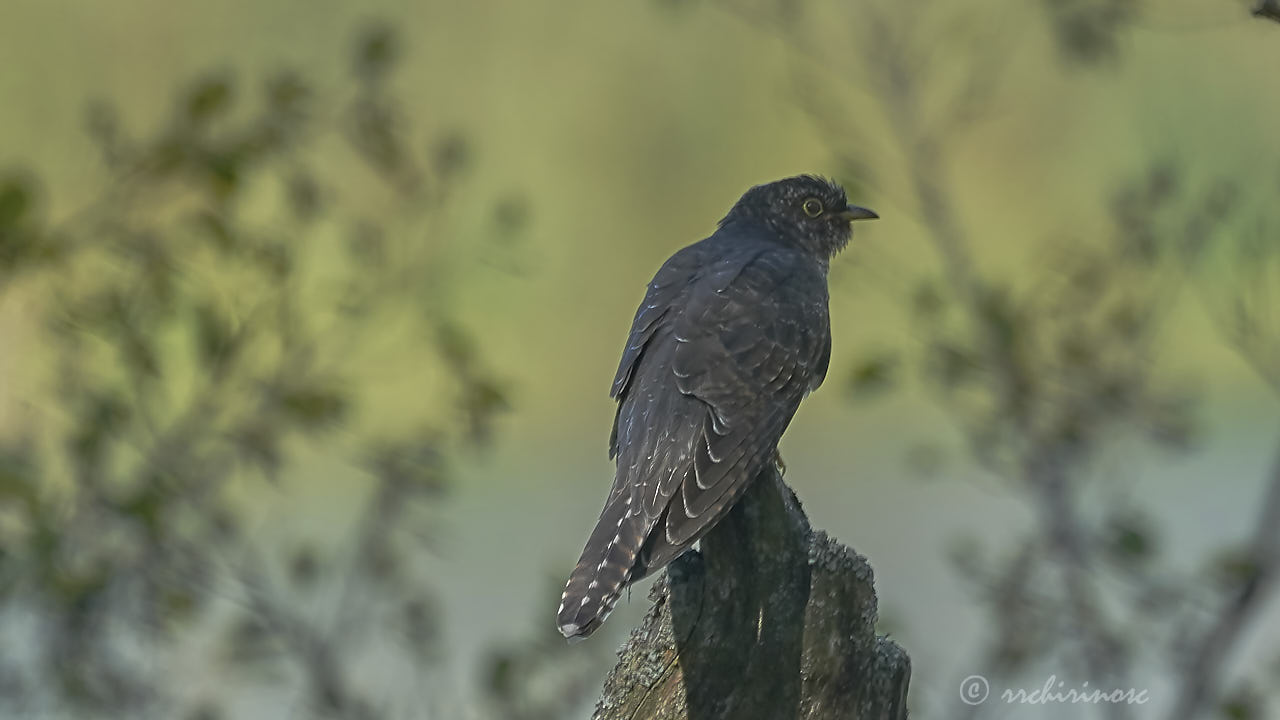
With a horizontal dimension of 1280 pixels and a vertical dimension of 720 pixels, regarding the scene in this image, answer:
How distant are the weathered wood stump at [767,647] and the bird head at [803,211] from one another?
235 cm

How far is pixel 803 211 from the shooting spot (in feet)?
16.8

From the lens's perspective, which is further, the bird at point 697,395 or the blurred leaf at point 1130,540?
the blurred leaf at point 1130,540

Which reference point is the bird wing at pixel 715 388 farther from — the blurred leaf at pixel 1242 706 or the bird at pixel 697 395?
the blurred leaf at pixel 1242 706

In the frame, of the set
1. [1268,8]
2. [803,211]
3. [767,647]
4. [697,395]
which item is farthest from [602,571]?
[803,211]

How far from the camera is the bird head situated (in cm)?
509

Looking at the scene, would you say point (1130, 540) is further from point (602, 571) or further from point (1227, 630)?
point (602, 571)

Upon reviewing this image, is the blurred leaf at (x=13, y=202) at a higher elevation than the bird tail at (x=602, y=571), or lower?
higher

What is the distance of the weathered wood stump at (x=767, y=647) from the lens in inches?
108

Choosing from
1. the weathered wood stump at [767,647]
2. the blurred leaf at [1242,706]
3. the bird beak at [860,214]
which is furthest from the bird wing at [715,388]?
the blurred leaf at [1242,706]

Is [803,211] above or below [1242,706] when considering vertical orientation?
above

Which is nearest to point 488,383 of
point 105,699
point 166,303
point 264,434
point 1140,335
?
point 264,434

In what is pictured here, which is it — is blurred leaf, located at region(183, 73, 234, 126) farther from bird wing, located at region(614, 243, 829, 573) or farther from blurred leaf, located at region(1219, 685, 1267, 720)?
blurred leaf, located at region(1219, 685, 1267, 720)

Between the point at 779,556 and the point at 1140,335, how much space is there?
3645 mm

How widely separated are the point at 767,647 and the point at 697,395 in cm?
98
